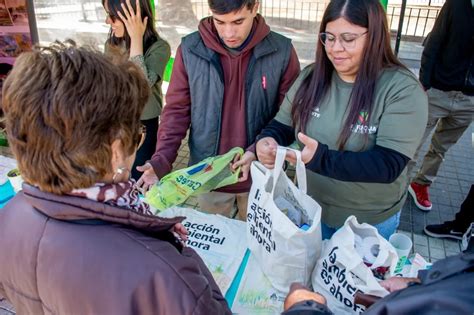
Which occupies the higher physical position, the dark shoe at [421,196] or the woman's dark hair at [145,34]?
the woman's dark hair at [145,34]

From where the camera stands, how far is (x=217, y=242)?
5.70 ft

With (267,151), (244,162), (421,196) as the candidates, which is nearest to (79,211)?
(267,151)

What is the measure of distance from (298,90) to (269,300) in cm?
92

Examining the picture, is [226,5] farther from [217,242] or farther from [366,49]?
[217,242]

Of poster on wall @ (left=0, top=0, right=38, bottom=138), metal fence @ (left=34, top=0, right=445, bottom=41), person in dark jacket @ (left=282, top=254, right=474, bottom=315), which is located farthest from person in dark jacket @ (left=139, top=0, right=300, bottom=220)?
poster on wall @ (left=0, top=0, right=38, bottom=138)

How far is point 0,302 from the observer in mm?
2348

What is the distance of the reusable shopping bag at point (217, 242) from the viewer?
158cm

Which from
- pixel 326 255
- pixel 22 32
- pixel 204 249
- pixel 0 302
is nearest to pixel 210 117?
pixel 204 249

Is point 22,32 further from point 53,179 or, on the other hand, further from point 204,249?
point 53,179

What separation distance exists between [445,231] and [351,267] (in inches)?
92.1

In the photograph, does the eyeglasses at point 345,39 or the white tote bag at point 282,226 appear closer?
the white tote bag at point 282,226

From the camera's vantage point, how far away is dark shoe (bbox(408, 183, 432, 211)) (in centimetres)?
358

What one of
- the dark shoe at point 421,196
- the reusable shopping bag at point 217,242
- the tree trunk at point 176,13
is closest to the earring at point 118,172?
the reusable shopping bag at point 217,242

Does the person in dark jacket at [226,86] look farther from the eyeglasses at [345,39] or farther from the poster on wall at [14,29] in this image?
the poster on wall at [14,29]
